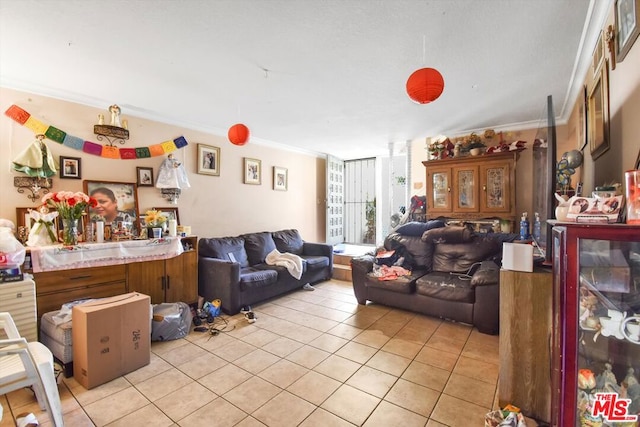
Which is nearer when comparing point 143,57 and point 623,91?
point 623,91

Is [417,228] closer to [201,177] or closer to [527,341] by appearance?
[527,341]

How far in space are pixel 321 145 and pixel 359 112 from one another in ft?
6.27

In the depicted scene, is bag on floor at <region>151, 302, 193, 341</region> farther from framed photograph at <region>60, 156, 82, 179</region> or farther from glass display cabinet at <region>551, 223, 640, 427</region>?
glass display cabinet at <region>551, 223, 640, 427</region>

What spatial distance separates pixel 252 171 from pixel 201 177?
91 cm

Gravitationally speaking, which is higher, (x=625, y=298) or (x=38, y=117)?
(x=38, y=117)

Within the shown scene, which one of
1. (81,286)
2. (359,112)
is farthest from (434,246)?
(81,286)

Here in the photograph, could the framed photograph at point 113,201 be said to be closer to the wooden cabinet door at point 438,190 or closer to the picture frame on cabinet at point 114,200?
the picture frame on cabinet at point 114,200

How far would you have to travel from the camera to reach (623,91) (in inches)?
60.7

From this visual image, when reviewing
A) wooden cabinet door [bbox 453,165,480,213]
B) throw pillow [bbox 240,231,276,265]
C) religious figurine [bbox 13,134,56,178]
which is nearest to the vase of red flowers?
religious figurine [bbox 13,134,56,178]

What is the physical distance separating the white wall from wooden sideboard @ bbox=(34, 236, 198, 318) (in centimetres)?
69

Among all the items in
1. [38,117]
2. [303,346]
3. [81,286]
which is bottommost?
[303,346]

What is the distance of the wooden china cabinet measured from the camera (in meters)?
3.93

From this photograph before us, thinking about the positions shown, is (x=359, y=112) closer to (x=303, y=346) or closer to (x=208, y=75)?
(x=208, y=75)

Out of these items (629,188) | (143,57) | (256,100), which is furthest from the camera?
(256,100)
